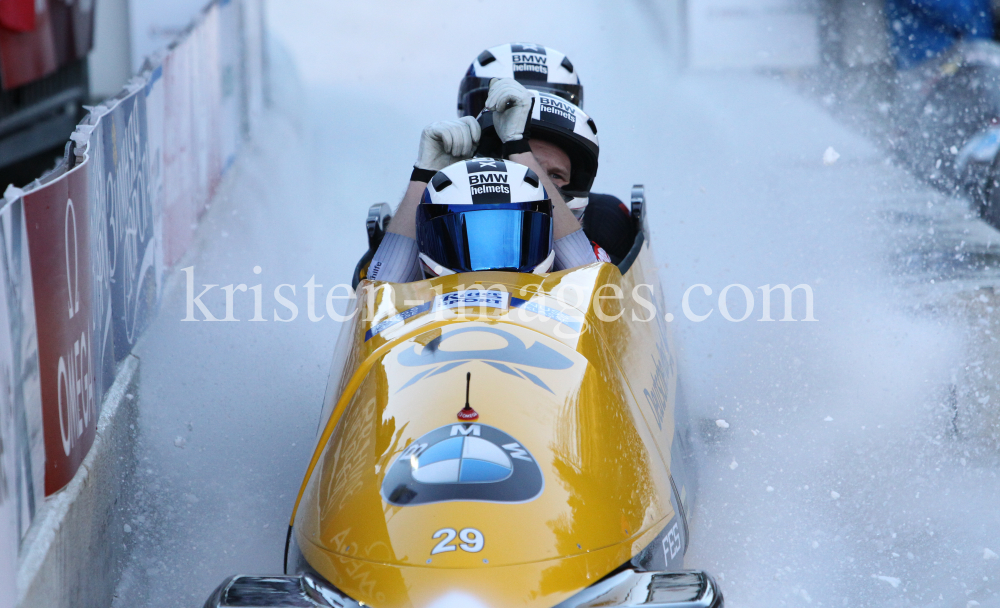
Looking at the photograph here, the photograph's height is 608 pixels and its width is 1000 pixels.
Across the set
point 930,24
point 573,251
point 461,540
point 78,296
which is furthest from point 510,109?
point 930,24

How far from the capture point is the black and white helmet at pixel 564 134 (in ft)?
12.7

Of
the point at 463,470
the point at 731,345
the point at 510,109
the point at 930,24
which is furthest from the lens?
the point at 930,24

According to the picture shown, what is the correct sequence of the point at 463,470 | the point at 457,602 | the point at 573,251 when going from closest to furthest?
the point at 457,602
the point at 463,470
the point at 573,251

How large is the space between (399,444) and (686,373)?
2.63 metres

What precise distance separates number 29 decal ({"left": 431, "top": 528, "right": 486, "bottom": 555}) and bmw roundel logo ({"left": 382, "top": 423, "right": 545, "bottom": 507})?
7 cm

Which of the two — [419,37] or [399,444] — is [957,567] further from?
[419,37]

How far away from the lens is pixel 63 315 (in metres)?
2.55

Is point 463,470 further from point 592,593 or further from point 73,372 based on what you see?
point 73,372

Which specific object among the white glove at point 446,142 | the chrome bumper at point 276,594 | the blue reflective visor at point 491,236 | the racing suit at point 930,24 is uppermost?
the racing suit at point 930,24

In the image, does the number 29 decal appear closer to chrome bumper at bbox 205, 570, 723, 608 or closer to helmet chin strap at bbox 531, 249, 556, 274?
chrome bumper at bbox 205, 570, 723, 608

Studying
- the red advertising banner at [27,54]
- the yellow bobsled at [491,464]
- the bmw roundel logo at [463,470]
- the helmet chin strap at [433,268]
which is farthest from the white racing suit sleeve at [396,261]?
the red advertising banner at [27,54]

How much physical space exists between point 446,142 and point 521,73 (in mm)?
1506

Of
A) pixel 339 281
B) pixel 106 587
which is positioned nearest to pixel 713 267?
pixel 339 281

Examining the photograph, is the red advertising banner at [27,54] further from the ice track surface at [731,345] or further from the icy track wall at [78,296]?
the icy track wall at [78,296]
